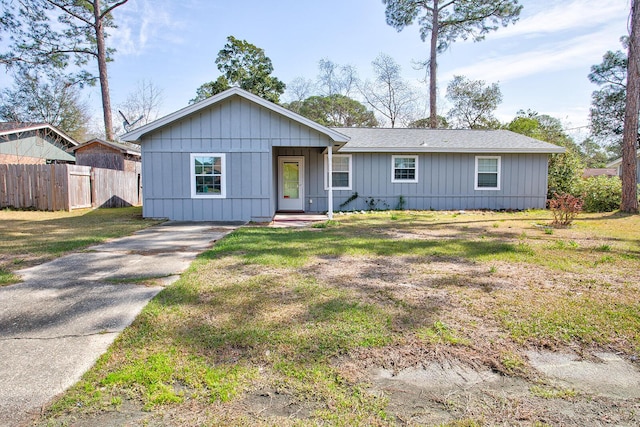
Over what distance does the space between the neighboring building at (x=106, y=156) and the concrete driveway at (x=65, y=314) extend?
15.2 metres

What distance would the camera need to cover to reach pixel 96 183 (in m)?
15.0

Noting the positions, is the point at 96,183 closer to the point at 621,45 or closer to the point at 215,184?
the point at 215,184

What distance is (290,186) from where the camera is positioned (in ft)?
45.9

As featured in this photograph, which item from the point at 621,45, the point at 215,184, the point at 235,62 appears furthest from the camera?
the point at 235,62

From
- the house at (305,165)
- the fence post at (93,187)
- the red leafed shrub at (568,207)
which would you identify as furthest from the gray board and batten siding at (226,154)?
the red leafed shrub at (568,207)

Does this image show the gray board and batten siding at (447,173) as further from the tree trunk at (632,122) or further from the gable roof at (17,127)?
the gable roof at (17,127)

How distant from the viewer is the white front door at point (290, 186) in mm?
13797

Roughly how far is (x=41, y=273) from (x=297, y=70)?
3300 centimetres

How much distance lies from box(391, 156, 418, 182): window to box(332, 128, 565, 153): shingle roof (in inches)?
19.7

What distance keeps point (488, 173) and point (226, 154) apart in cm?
1031

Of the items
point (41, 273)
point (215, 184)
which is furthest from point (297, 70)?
point (41, 273)

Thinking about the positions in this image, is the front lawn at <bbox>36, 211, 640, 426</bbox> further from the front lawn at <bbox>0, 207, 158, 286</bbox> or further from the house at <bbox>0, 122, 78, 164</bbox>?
the house at <bbox>0, 122, 78, 164</bbox>

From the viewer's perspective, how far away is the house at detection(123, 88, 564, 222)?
10.5m

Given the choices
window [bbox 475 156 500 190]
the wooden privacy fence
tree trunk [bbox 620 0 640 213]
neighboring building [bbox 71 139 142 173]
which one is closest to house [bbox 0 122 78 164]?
neighboring building [bbox 71 139 142 173]
